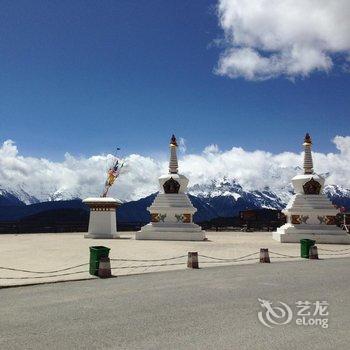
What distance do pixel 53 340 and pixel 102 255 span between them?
364 inches

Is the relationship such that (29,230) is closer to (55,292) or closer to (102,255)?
(102,255)

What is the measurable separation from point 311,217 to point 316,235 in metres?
1.92

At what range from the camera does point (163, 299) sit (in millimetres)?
12508

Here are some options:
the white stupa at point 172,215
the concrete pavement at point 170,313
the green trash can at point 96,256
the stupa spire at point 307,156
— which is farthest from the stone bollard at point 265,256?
the stupa spire at point 307,156

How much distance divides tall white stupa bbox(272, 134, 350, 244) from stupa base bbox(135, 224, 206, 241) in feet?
22.2

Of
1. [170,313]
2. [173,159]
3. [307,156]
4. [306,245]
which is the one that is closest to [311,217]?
[307,156]

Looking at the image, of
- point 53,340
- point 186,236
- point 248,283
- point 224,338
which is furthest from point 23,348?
point 186,236

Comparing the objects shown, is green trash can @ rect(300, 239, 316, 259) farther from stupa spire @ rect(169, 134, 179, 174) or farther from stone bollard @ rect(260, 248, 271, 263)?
stupa spire @ rect(169, 134, 179, 174)

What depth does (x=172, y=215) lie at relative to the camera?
39.8 metres

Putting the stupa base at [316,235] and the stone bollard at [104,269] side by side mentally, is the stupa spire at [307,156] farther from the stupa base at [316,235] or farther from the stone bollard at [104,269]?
the stone bollard at [104,269]

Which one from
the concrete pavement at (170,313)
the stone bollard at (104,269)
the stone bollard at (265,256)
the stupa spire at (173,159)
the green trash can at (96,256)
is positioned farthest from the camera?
the stupa spire at (173,159)

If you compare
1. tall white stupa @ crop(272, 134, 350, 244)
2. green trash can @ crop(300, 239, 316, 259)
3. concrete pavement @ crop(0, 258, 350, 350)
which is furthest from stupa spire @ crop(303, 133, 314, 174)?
concrete pavement @ crop(0, 258, 350, 350)

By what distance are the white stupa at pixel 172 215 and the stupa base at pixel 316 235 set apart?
6.72 metres

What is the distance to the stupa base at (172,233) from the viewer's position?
3825 centimetres
